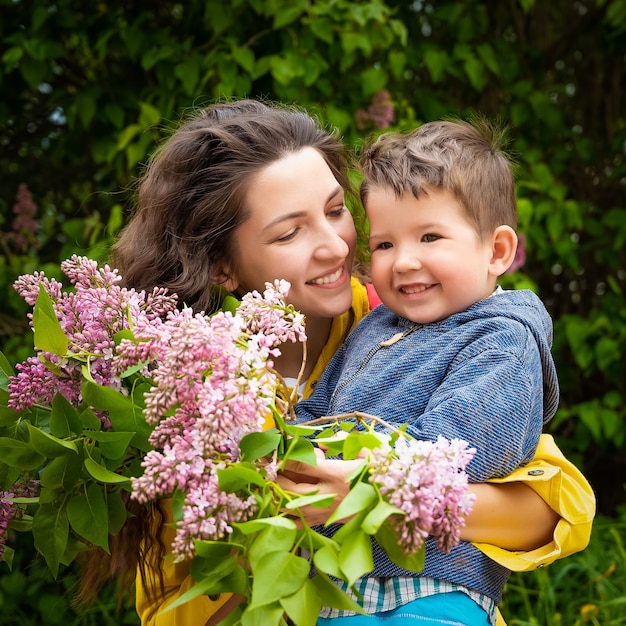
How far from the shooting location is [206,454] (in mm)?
1079

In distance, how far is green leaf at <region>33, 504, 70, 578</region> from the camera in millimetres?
1315

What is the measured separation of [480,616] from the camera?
1.49 meters

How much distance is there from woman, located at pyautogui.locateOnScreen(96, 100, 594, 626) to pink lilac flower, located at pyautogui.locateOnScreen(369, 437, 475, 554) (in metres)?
0.52

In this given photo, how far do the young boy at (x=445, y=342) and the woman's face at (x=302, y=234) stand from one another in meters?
0.09

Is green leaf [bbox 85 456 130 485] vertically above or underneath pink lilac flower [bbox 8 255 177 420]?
underneath

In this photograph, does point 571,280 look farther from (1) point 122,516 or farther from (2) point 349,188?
(1) point 122,516

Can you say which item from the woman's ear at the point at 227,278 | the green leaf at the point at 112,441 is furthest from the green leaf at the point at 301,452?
the woman's ear at the point at 227,278

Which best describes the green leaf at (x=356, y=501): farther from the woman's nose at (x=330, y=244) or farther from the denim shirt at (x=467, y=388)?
the woman's nose at (x=330, y=244)

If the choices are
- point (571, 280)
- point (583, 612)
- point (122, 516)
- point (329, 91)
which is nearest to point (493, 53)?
point (329, 91)

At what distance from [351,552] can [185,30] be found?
251cm

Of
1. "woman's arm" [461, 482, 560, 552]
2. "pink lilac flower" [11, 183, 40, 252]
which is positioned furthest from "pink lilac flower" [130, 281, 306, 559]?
"pink lilac flower" [11, 183, 40, 252]

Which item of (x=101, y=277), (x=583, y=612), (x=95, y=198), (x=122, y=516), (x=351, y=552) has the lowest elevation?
(x=583, y=612)

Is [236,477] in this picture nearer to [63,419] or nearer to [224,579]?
[224,579]

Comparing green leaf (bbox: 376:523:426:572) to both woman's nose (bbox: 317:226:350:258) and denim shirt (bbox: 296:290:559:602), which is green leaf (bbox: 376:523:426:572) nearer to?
denim shirt (bbox: 296:290:559:602)
